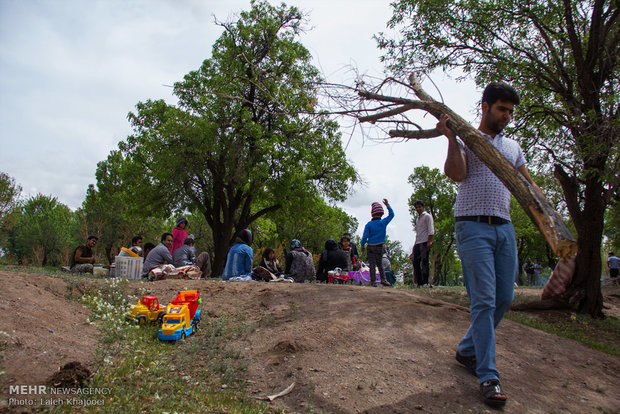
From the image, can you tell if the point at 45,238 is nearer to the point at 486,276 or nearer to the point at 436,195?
the point at 436,195

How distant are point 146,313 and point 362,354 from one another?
2.78m

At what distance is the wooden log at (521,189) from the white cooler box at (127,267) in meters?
6.99

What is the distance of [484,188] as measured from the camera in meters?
3.48

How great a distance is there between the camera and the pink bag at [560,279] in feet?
28.3

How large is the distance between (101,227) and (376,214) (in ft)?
85.7

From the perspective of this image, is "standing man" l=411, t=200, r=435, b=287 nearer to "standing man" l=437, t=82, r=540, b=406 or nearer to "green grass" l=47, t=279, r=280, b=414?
"green grass" l=47, t=279, r=280, b=414

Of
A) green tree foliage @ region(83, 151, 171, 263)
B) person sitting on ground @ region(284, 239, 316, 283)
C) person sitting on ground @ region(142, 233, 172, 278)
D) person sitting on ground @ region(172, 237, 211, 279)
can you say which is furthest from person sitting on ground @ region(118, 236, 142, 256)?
green tree foliage @ region(83, 151, 171, 263)

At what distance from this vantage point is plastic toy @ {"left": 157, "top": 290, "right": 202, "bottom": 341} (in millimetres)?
4688

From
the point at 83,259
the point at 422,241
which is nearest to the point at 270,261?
the point at 422,241

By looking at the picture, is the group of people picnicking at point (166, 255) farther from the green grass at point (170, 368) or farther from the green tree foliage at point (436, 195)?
the green tree foliage at point (436, 195)

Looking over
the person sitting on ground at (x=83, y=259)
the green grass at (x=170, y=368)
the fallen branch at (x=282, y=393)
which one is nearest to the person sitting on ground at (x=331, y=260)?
the green grass at (x=170, y=368)

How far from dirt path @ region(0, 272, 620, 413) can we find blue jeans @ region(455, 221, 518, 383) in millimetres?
409

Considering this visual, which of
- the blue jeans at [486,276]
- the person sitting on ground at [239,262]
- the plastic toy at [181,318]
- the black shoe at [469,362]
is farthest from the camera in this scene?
the person sitting on ground at [239,262]

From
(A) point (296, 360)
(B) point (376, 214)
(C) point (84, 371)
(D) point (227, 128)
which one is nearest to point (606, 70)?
(B) point (376, 214)
